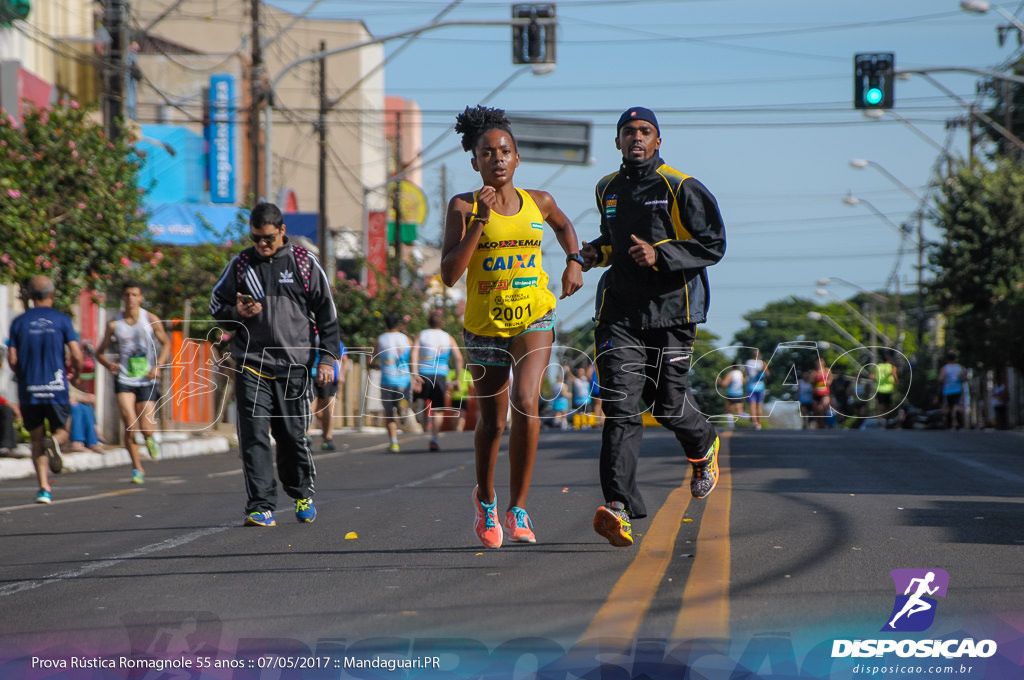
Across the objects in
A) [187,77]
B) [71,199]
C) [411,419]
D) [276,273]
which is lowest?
[411,419]

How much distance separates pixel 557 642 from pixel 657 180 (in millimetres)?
3063

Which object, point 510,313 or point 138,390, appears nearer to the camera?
point 510,313

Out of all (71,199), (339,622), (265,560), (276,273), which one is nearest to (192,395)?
(71,199)

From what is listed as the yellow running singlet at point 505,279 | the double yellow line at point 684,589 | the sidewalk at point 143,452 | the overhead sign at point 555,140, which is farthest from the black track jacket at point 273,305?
the overhead sign at point 555,140

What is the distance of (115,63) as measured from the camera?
2094 centimetres

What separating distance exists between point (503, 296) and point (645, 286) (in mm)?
721

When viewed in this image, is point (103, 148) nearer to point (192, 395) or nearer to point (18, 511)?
point (192, 395)

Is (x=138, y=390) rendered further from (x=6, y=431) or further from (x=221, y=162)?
(x=221, y=162)

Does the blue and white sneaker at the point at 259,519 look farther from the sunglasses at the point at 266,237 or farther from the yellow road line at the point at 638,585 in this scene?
the yellow road line at the point at 638,585

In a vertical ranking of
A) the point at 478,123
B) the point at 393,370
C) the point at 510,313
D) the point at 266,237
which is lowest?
the point at 393,370

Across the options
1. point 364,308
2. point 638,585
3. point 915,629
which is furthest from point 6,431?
point 364,308

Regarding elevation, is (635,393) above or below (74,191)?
below

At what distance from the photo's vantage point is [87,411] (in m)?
17.9

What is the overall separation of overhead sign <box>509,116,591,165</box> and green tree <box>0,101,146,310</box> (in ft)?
51.5
